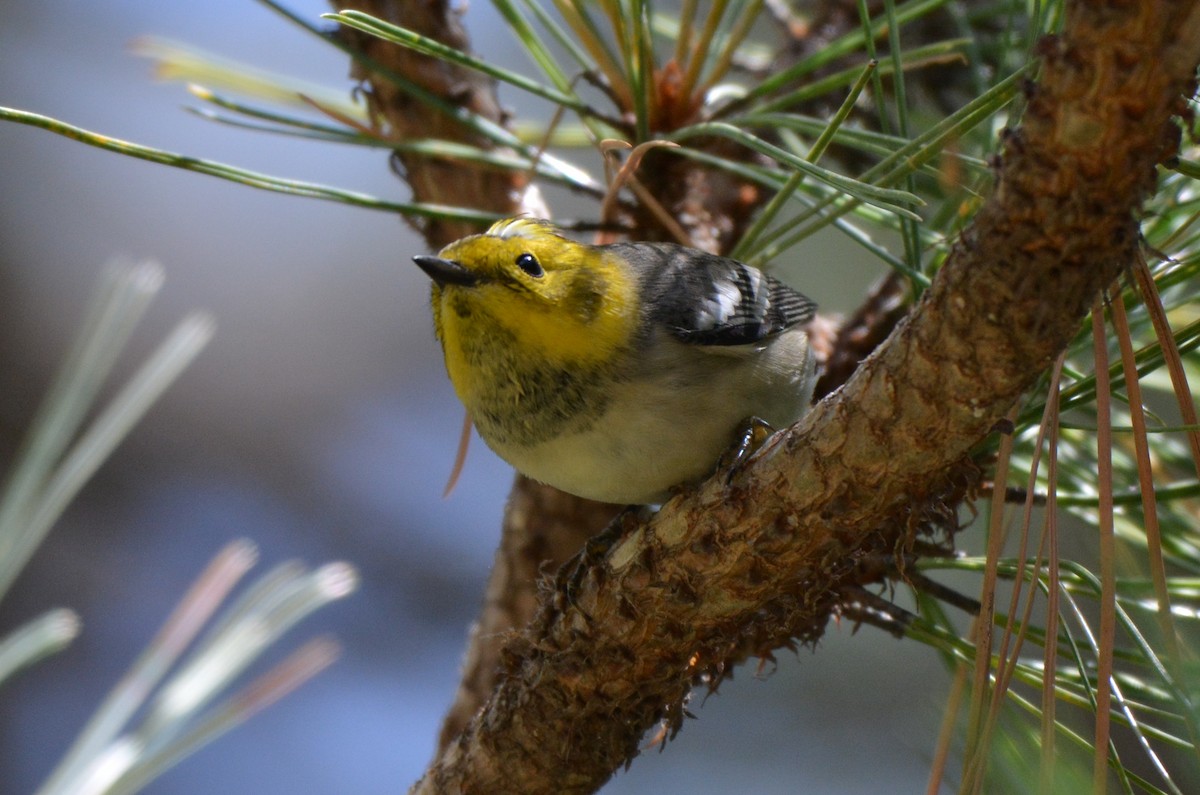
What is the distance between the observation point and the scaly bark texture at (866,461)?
28.7 inches

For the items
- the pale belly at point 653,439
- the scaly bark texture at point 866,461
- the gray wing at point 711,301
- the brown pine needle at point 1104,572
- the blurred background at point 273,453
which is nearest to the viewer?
the scaly bark texture at point 866,461

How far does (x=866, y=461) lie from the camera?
3.10 ft

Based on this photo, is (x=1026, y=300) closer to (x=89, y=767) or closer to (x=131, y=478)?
(x=89, y=767)

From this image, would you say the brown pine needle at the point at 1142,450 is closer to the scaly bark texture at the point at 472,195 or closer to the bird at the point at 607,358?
the bird at the point at 607,358

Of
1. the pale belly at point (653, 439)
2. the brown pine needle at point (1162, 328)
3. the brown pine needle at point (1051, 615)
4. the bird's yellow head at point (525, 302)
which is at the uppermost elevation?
the bird's yellow head at point (525, 302)

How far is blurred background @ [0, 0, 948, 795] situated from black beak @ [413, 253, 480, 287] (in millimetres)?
2021

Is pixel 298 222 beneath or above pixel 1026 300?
above

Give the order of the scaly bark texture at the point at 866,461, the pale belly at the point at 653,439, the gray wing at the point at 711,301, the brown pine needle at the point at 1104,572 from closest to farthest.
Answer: the scaly bark texture at the point at 866,461, the brown pine needle at the point at 1104,572, the pale belly at the point at 653,439, the gray wing at the point at 711,301

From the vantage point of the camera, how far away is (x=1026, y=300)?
0.80 meters

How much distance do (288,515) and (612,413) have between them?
2786 millimetres

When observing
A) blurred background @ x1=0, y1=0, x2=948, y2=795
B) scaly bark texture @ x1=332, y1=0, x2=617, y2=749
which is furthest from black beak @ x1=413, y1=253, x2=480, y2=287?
blurred background @ x1=0, y1=0, x2=948, y2=795

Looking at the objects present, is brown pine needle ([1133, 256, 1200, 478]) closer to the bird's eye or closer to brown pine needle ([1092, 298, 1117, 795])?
brown pine needle ([1092, 298, 1117, 795])

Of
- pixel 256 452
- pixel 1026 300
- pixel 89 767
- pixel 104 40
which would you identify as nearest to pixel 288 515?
pixel 256 452

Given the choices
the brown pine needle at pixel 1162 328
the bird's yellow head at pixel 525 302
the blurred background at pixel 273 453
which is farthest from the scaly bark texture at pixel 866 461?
the blurred background at pixel 273 453
